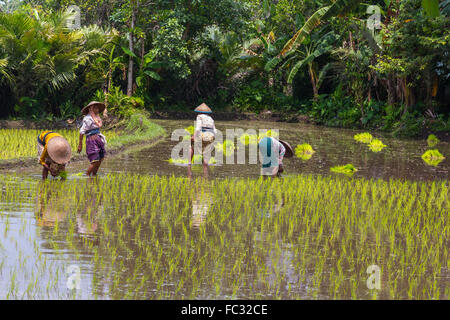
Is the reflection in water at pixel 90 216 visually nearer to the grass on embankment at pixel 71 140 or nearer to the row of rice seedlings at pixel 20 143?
the grass on embankment at pixel 71 140

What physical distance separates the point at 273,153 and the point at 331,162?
2818 millimetres

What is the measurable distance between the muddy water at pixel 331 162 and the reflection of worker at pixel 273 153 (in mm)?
356

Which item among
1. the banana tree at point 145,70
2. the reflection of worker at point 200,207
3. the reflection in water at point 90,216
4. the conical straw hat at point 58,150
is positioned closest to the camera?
the reflection in water at point 90,216

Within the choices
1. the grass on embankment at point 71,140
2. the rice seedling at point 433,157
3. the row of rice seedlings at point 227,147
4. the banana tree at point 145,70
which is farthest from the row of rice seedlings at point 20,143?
the banana tree at point 145,70

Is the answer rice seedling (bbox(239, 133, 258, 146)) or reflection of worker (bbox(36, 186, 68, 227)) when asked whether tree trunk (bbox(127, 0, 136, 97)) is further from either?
reflection of worker (bbox(36, 186, 68, 227))

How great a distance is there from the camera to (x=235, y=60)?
24375 mm

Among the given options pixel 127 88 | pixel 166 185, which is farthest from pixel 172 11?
pixel 166 185

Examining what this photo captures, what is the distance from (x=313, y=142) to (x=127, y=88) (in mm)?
8985

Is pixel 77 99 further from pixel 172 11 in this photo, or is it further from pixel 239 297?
pixel 239 297

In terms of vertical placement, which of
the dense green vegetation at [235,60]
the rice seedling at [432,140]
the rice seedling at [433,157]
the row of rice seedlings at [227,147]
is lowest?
the rice seedling at [433,157]

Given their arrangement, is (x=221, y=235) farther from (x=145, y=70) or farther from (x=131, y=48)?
(x=145, y=70)

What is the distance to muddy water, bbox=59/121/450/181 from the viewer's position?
10.4 metres

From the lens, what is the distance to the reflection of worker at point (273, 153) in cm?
960

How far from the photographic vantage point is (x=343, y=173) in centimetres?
1061
